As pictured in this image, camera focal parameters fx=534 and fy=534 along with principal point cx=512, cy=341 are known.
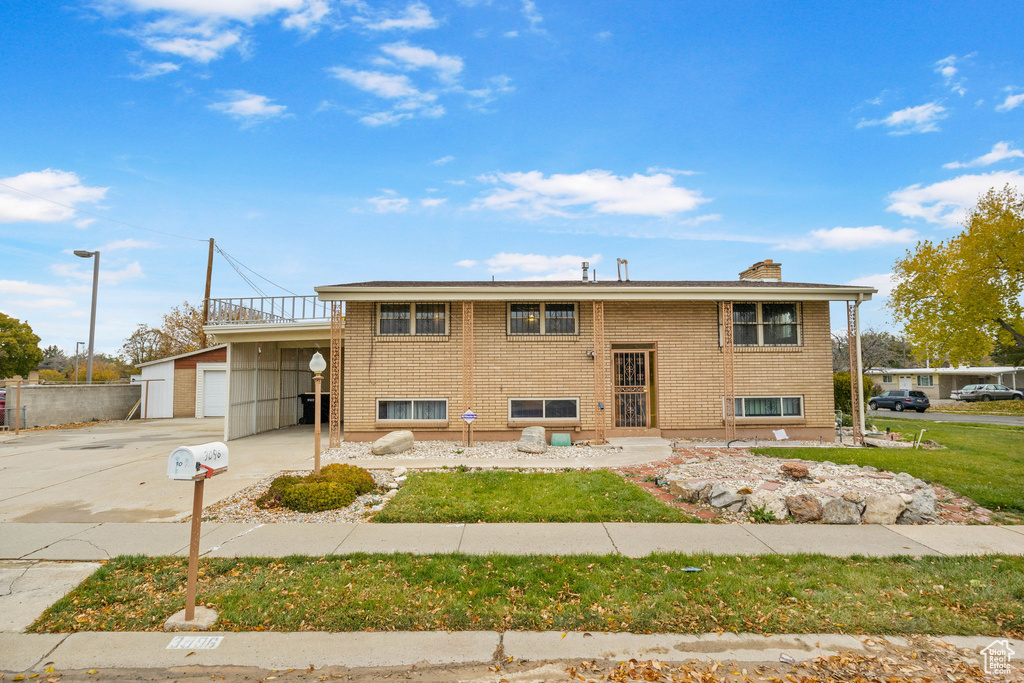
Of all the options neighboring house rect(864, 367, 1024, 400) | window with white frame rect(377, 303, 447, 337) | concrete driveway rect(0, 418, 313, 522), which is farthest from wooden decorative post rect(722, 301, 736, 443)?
neighboring house rect(864, 367, 1024, 400)

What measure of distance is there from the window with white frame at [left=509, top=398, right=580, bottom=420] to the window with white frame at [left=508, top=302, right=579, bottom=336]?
1.76 m

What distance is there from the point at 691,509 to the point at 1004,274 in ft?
99.7

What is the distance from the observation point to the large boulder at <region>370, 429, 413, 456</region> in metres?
11.6

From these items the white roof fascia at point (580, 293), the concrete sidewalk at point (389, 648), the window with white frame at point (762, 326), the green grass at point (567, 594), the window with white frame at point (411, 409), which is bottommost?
the concrete sidewalk at point (389, 648)

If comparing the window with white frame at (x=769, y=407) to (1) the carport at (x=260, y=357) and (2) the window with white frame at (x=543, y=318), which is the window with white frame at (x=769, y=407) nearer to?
(2) the window with white frame at (x=543, y=318)

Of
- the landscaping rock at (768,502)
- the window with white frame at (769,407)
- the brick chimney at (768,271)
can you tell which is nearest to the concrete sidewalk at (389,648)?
the landscaping rock at (768,502)

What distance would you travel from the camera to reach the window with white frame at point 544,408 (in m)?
13.7

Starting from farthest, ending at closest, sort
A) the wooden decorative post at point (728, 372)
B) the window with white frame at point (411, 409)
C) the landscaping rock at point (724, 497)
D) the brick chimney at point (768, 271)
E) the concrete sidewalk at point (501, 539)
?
the brick chimney at point (768, 271) < the window with white frame at point (411, 409) < the wooden decorative post at point (728, 372) < the landscaping rock at point (724, 497) < the concrete sidewalk at point (501, 539)

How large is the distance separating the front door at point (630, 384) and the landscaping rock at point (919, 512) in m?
7.24

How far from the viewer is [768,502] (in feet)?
23.5

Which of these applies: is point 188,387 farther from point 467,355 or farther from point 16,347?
point 467,355

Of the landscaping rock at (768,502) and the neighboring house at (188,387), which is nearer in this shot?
the landscaping rock at (768,502)

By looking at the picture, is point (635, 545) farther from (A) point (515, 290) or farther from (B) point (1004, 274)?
(B) point (1004, 274)

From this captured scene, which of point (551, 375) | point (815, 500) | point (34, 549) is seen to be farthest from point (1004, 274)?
point (34, 549)
